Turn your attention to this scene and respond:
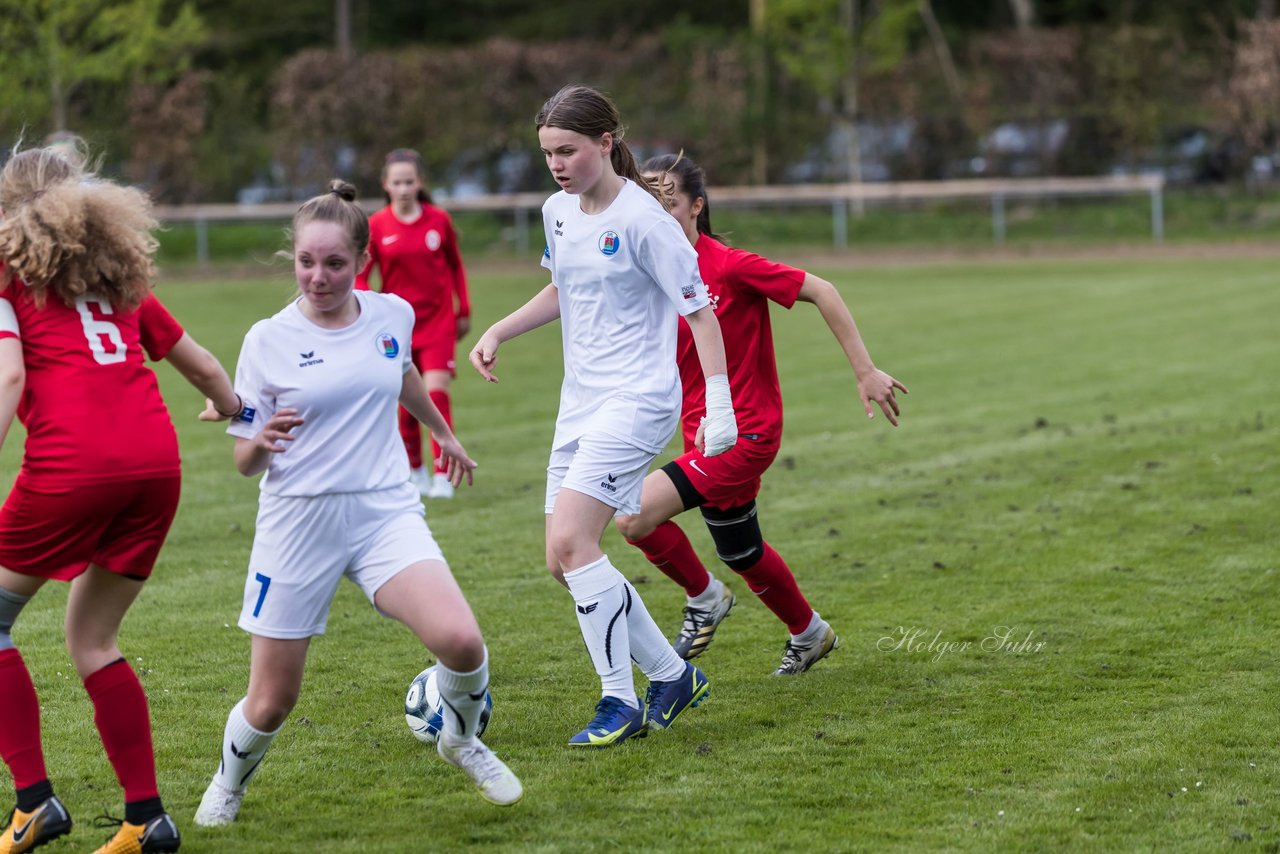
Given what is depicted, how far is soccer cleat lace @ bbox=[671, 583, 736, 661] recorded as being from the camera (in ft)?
20.4

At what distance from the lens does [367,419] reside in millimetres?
4254

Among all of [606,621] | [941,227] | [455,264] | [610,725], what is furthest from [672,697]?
[941,227]

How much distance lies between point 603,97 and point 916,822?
96.1 inches

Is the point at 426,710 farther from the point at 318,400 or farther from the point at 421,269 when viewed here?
the point at 421,269

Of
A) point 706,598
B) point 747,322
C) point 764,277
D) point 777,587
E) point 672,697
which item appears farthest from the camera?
point 706,598

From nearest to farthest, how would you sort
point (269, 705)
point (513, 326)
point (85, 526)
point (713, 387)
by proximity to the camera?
1. point (85, 526)
2. point (269, 705)
3. point (713, 387)
4. point (513, 326)

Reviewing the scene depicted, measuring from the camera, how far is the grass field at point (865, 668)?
445 cm

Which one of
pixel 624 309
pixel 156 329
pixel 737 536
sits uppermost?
pixel 156 329

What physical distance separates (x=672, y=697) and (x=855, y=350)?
136 centimetres

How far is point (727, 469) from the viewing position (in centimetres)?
571

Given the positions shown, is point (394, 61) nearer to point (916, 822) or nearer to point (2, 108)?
point (2, 108)

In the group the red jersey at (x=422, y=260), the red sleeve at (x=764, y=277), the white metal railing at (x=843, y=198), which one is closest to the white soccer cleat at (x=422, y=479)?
the red jersey at (x=422, y=260)

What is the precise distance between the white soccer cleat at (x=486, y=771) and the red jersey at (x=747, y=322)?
1718 mm

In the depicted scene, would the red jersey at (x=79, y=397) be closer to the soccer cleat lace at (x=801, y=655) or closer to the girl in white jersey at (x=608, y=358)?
the girl in white jersey at (x=608, y=358)
